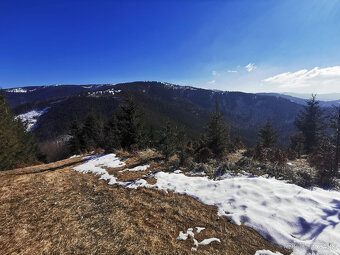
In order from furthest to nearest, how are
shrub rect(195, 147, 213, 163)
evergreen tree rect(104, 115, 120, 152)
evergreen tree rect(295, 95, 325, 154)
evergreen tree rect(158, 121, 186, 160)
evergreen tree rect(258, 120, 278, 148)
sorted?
1. evergreen tree rect(295, 95, 325, 154)
2. evergreen tree rect(258, 120, 278, 148)
3. evergreen tree rect(104, 115, 120, 152)
4. evergreen tree rect(158, 121, 186, 160)
5. shrub rect(195, 147, 213, 163)

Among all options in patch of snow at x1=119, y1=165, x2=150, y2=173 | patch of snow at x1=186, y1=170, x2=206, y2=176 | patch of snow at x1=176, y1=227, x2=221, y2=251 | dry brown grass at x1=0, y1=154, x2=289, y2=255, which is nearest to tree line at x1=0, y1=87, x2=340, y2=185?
patch of snow at x1=186, y1=170, x2=206, y2=176

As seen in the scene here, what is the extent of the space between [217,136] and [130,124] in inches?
369

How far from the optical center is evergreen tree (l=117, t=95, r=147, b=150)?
53.0 ft

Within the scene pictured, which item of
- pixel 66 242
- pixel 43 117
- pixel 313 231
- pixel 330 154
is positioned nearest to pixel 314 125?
pixel 330 154

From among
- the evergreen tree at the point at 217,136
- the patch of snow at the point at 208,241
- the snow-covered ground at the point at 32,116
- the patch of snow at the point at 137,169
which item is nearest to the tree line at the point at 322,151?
the evergreen tree at the point at 217,136

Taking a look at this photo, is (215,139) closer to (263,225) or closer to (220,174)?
(220,174)

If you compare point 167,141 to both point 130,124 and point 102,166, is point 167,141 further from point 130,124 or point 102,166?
point 130,124

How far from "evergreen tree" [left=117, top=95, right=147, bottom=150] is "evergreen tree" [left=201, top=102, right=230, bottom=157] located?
7433 mm

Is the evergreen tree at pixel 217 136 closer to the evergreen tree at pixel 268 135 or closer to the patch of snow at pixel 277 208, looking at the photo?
the patch of snow at pixel 277 208

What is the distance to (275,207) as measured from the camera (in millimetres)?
4312

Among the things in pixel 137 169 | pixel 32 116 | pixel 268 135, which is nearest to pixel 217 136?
pixel 137 169

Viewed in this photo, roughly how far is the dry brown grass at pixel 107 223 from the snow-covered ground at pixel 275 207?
368mm

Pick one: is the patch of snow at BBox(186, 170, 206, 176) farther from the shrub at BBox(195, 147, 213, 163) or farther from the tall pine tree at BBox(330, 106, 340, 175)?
the tall pine tree at BBox(330, 106, 340, 175)

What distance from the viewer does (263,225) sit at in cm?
373
